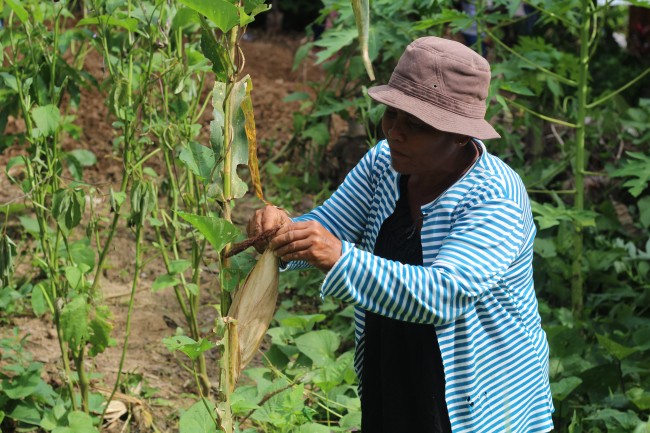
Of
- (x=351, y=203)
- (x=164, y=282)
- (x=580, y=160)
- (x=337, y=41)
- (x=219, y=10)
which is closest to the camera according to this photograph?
(x=219, y=10)

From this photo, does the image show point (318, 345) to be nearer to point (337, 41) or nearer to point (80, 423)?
point (80, 423)

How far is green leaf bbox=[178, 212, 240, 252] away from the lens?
1933 millimetres

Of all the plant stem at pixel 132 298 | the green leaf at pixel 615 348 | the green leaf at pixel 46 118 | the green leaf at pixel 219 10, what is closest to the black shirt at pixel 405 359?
the green leaf at pixel 219 10

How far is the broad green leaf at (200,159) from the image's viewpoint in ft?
6.93

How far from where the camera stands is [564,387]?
3287 mm

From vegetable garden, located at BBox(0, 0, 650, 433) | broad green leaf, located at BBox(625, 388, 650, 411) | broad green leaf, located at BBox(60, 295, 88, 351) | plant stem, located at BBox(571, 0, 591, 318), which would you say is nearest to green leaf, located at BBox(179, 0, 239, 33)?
vegetable garden, located at BBox(0, 0, 650, 433)

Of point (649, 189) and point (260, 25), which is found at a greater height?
point (649, 189)

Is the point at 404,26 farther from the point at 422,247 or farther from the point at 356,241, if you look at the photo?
the point at 422,247

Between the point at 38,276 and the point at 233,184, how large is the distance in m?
2.22

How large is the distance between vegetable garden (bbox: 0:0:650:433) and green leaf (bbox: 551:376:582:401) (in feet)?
0.05

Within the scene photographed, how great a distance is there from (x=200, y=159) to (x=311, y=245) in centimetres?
40

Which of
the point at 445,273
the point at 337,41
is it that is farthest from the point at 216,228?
the point at 337,41

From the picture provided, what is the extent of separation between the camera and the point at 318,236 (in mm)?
1888

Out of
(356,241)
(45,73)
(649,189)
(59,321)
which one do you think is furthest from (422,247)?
(649,189)
